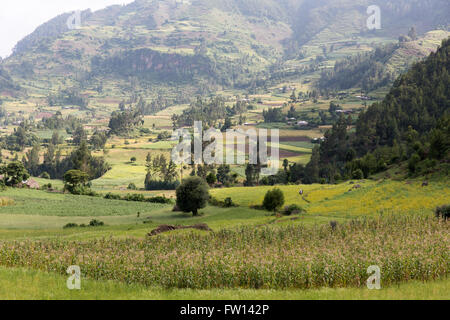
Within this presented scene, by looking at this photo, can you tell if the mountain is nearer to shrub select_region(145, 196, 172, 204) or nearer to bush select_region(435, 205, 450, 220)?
shrub select_region(145, 196, 172, 204)

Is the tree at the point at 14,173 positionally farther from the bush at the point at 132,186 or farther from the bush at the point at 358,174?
the bush at the point at 358,174

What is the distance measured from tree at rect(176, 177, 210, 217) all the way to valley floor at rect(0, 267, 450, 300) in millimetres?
44653

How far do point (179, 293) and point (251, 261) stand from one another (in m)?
6.37

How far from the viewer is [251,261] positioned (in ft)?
87.1

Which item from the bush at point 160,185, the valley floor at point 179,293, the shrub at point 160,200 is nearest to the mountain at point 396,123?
the shrub at point 160,200

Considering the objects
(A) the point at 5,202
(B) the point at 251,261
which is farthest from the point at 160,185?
(B) the point at 251,261

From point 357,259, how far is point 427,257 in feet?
15.2

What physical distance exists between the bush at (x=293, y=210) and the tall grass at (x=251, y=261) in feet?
89.8

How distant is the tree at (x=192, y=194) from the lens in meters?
68.5

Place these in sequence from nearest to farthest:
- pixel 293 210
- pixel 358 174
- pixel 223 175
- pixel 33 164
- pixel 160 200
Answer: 1. pixel 293 210
2. pixel 358 174
3. pixel 160 200
4. pixel 223 175
5. pixel 33 164

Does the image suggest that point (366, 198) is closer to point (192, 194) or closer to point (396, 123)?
point (192, 194)
